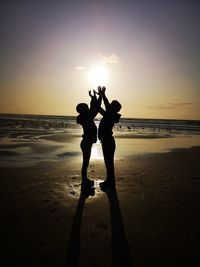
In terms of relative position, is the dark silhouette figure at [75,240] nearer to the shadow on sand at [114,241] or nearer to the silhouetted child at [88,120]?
the shadow on sand at [114,241]

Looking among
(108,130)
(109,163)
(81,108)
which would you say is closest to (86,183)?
(109,163)

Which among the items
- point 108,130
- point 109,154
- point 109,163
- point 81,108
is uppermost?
point 81,108

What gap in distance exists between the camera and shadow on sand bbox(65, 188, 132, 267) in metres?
3.16

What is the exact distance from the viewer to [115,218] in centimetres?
443

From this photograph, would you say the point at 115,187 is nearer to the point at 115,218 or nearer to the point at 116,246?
the point at 115,218

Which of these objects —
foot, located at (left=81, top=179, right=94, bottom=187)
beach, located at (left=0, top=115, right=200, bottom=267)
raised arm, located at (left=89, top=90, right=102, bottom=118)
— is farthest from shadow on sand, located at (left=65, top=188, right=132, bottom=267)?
raised arm, located at (left=89, top=90, right=102, bottom=118)

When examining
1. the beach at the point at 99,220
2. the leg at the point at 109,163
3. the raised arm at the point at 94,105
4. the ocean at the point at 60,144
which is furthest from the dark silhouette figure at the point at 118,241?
the ocean at the point at 60,144

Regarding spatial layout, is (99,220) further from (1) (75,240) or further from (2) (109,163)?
(2) (109,163)

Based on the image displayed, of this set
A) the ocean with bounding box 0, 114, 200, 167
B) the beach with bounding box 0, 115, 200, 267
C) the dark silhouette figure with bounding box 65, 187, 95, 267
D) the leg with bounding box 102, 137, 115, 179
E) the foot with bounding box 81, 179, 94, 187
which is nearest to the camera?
the dark silhouette figure with bounding box 65, 187, 95, 267

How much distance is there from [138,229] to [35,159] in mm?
6847

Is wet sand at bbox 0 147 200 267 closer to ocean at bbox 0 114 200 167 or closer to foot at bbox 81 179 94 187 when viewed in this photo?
foot at bbox 81 179 94 187

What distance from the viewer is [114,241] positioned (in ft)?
11.9

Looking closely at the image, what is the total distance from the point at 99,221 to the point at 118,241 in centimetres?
75

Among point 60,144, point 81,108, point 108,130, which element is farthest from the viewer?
point 60,144
